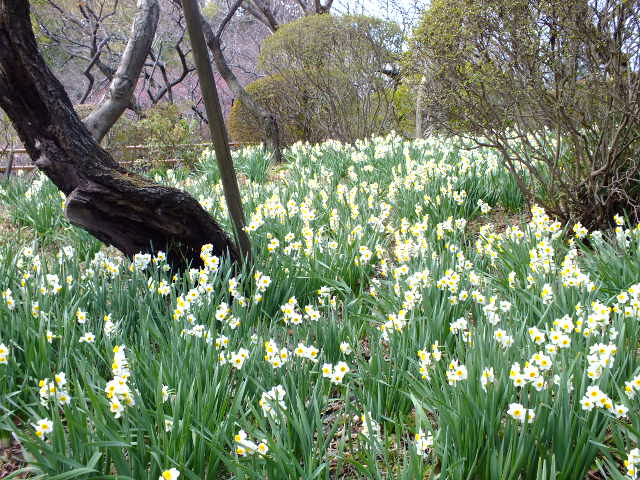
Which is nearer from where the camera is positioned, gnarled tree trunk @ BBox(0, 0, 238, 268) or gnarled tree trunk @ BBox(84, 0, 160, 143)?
gnarled tree trunk @ BBox(0, 0, 238, 268)

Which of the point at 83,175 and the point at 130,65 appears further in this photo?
the point at 130,65

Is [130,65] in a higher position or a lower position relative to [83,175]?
higher

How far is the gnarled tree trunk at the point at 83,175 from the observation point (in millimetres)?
2816

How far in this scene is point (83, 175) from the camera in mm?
3043

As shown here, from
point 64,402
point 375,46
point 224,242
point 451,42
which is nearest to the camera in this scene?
point 64,402

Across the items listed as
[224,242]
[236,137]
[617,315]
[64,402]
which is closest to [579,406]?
[617,315]

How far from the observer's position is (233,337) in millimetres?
2299

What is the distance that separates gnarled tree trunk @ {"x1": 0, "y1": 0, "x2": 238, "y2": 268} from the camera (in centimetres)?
282

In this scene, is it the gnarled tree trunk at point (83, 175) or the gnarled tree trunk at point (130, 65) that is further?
the gnarled tree trunk at point (130, 65)

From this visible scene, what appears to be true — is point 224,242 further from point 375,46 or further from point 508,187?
point 375,46

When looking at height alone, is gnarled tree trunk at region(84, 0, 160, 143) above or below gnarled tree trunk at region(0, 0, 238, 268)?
above

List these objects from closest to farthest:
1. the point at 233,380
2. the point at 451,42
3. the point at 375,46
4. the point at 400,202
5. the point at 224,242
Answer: the point at 233,380 → the point at 224,242 → the point at 451,42 → the point at 400,202 → the point at 375,46

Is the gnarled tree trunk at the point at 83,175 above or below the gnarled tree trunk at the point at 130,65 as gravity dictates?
below

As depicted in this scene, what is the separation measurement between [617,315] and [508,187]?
2.80 meters
